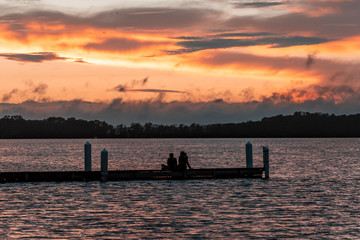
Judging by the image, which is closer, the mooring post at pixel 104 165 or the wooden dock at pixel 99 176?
the mooring post at pixel 104 165

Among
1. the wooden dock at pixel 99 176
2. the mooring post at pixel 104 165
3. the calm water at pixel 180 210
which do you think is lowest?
the calm water at pixel 180 210

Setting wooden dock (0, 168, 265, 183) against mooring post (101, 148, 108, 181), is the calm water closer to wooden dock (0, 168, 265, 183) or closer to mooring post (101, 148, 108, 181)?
wooden dock (0, 168, 265, 183)

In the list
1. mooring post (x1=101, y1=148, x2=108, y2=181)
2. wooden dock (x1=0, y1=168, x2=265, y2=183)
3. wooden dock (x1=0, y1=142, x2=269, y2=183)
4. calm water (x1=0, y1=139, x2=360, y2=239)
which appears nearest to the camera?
calm water (x1=0, y1=139, x2=360, y2=239)

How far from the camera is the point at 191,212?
2931cm

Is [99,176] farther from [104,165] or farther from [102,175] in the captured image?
[104,165]

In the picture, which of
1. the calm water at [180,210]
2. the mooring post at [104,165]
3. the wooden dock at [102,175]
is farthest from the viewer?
the wooden dock at [102,175]

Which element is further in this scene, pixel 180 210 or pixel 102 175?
pixel 102 175

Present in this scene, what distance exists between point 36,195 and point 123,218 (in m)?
11.2

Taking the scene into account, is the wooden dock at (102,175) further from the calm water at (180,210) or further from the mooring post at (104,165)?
the calm water at (180,210)

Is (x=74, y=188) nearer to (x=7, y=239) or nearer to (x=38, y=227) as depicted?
(x=38, y=227)

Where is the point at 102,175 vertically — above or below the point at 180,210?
above

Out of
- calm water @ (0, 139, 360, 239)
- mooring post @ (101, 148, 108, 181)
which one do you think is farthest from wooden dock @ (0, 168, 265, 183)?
calm water @ (0, 139, 360, 239)

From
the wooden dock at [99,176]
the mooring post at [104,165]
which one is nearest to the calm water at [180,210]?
the wooden dock at [99,176]

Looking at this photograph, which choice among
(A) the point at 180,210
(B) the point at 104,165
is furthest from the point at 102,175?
(A) the point at 180,210
